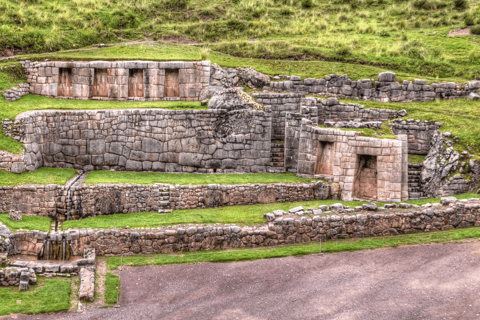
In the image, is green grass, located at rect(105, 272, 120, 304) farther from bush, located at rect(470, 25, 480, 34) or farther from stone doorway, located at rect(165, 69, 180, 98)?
bush, located at rect(470, 25, 480, 34)

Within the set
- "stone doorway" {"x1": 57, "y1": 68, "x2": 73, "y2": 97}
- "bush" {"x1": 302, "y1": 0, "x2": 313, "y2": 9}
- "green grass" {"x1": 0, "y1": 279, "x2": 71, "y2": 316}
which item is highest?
"bush" {"x1": 302, "y1": 0, "x2": 313, "y2": 9}

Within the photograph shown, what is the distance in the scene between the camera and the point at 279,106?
24656 mm

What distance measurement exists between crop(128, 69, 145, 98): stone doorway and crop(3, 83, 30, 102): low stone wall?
13.6 ft

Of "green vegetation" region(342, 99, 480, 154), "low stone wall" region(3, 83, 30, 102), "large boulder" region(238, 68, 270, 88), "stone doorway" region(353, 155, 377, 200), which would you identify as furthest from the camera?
"large boulder" region(238, 68, 270, 88)

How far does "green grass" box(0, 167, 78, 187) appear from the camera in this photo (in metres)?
19.2

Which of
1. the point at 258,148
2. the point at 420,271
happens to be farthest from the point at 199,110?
the point at 420,271

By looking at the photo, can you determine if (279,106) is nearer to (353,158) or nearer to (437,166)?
(353,158)

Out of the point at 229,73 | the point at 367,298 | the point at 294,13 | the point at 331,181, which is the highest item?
the point at 294,13

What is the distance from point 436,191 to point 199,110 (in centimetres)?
910

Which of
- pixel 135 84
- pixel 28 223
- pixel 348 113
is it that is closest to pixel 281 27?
pixel 348 113

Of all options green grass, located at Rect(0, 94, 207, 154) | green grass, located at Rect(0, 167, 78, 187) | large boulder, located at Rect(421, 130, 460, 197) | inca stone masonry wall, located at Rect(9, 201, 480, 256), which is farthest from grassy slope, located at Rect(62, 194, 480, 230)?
green grass, located at Rect(0, 94, 207, 154)

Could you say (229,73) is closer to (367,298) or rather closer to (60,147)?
(60,147)

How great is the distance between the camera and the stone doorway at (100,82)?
24.6m

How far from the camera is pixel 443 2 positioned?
38.0 meters
